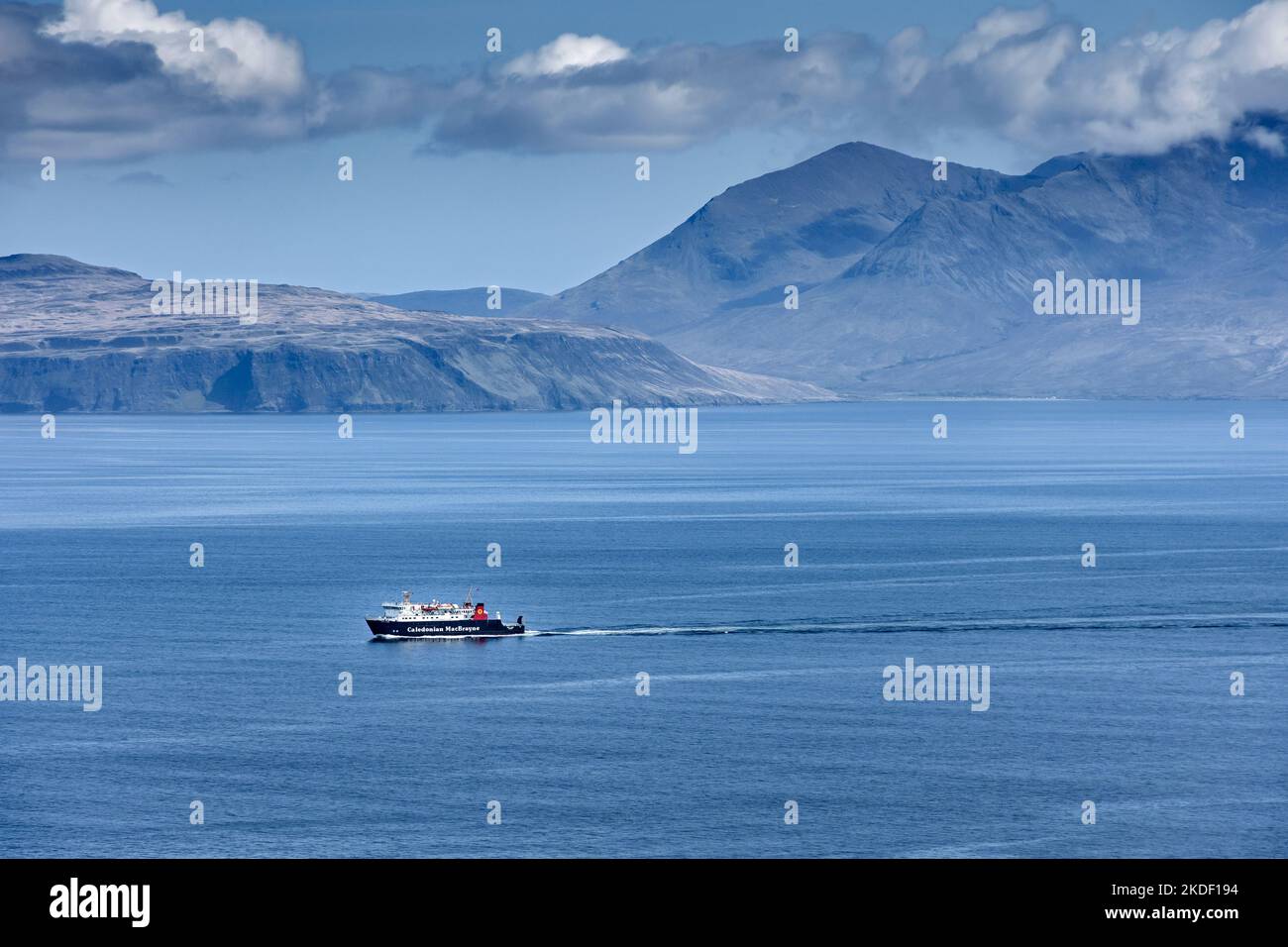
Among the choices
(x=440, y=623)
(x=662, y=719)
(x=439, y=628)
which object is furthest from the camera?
(x=439, y=628)

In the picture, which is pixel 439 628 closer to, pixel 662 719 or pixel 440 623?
pixel 440 623

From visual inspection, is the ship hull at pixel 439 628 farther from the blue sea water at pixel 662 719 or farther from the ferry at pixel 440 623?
the blue sea water at pixel 662 719

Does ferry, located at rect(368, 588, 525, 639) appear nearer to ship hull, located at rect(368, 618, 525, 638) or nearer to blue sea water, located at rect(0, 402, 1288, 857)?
ship hull, located at rect(368, 618, 525, 638)

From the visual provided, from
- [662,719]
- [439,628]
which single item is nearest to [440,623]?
[439,628]

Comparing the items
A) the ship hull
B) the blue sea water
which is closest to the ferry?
the ship hull

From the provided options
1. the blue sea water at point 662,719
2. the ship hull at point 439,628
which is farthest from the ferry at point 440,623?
the blue sea water at point 662,719
